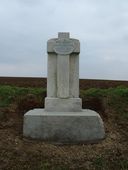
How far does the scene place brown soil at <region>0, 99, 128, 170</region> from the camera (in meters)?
7.05

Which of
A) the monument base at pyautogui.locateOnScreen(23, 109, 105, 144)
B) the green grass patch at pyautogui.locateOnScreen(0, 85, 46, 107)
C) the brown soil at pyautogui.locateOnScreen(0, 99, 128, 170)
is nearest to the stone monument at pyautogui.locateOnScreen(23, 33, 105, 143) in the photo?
the monument base at pyautogui.locateOnScreen(23, 109, 105, 144)

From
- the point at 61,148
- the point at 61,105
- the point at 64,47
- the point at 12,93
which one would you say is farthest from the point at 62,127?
the point at 12,93

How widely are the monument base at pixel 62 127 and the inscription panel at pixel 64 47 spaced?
1.51 meters

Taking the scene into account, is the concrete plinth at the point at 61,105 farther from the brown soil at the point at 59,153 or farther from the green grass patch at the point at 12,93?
the green grass patch at the point at 12,93

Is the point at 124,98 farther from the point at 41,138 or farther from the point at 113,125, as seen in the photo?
the point at 41,138

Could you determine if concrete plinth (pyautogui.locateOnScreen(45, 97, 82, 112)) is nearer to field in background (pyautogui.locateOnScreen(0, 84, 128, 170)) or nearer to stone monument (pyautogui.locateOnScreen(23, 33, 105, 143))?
stone monument (pyautogui.locateOnScreen(23, 33, 105, 143))

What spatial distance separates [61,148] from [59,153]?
0.28 meters

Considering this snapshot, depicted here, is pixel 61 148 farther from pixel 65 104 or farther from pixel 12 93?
pixel 12 93

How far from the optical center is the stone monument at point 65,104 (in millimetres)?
8141

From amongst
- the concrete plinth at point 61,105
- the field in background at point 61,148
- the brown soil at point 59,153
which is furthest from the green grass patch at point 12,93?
the concrete plinth at point 61,105

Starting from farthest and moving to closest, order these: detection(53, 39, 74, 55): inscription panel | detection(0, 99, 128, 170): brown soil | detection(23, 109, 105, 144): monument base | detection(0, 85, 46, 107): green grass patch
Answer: detection(0, 85, 46, 107): green grass patch < detection(53, 39, 74, 55): inscription panel < detection(23, 109, 105, 144): monument base < detection(0, 99, 128, 170): brown soil

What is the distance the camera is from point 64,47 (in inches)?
349

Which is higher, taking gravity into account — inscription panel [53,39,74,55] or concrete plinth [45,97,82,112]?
inscription panel [53,39,74,55]

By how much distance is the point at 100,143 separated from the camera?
819cm
